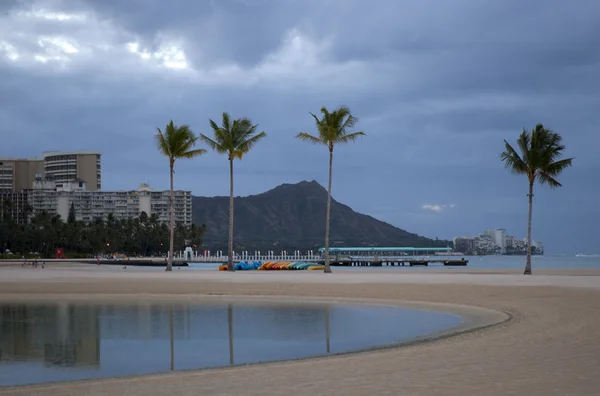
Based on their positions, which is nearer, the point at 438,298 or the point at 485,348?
the point at 485,348

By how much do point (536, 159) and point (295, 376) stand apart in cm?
3960

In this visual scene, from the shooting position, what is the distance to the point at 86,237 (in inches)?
6024

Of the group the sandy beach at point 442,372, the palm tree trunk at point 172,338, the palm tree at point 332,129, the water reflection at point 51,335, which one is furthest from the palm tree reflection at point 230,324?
the palm tree at point 332,129

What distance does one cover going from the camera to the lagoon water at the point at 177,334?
12.1 metres

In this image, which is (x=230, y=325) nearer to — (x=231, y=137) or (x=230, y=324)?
(x=230, y=324)

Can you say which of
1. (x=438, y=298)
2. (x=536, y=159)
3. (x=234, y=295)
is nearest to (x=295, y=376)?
(x=438, y=298)

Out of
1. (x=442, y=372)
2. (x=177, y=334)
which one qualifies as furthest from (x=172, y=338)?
(x=442, y=372)

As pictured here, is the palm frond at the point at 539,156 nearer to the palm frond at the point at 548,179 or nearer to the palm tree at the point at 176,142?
the palm frond at the point at 548,179

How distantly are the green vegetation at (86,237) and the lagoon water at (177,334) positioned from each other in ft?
345

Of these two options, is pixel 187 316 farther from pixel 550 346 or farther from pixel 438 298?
pixel 550 346

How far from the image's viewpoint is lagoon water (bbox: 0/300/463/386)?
12133 millimetres

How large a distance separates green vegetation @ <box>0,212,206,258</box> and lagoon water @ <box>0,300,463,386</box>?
345 ft

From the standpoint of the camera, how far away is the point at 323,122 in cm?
4875

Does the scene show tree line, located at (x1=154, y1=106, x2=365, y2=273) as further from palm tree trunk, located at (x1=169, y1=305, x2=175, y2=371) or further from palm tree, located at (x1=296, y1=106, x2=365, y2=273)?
palm tree trunk, located at (x1=169, y1=305, x2=175, y2=371)
